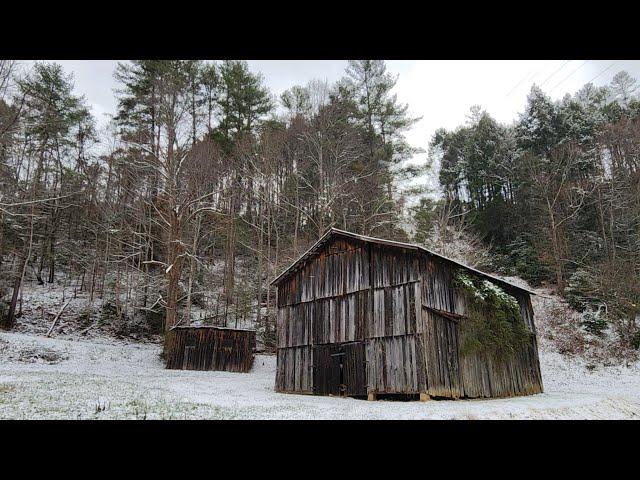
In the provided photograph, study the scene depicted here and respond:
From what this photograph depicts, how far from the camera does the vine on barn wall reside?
739 inches

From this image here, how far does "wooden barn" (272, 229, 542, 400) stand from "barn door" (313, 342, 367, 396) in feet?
0.13

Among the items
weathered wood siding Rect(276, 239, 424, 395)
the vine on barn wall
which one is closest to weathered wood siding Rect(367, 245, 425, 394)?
weathered wood siding Rect(276, 239, 424, 395)

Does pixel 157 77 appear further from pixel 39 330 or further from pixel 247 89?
pixel 39 330

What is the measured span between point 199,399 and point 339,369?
692cm

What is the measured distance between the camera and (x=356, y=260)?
65.3ft

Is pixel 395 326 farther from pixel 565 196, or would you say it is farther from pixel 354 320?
pixel 565 196

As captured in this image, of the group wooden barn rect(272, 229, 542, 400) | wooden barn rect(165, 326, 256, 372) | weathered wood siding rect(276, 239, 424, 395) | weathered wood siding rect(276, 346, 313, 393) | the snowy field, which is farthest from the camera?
wooden barn rect(165, 326, 256, 372)

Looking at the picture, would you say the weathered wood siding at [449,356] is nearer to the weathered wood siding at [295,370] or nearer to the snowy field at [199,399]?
the snowy field at [199,399]

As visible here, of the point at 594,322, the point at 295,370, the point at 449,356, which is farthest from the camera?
the point at 594,322

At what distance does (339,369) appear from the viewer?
19453 millimetres

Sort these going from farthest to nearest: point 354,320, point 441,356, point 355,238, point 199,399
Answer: point 355,238 < point 354,320 < point 441,356 < point 199,399

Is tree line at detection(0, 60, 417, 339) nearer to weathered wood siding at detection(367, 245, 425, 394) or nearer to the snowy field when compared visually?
the snowy field

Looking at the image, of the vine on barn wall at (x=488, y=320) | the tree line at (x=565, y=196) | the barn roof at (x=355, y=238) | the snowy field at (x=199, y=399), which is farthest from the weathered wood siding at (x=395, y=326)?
the tree line at (x=565, y=196)

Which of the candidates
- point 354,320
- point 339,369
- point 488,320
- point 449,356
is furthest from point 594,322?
point 339,369
